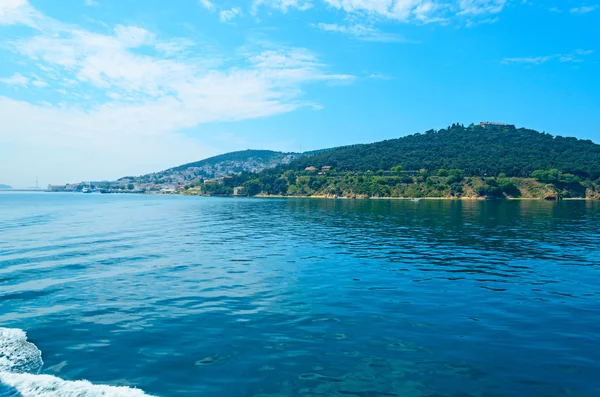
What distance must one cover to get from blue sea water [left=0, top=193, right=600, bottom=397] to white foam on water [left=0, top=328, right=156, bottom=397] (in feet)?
0.18

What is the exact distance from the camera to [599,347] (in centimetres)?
1402

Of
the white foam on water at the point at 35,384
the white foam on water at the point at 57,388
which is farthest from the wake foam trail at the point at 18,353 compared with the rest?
the white foam on water at the point at 57,388

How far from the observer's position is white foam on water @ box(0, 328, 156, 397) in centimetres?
1071

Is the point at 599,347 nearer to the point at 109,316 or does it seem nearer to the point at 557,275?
the point at 557,275

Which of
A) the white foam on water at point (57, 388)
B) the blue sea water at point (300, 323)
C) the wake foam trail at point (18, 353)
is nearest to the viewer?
the white foam on water at point (57, 388)

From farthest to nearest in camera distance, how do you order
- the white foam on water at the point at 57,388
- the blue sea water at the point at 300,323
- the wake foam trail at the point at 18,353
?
the wake foam trail at the point at 18,353 < the blue sea water at the point at 300,323 < the white foam on water at the point at 57,388

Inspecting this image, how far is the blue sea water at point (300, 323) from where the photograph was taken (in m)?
11.6

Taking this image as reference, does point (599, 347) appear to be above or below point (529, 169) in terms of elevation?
below

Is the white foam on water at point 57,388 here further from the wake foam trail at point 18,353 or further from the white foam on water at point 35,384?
the wake foam trail at point 18,353

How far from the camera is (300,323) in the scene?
16.6 m

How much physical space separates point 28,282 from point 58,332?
10.5 metres

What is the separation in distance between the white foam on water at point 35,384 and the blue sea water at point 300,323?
0.05 metres

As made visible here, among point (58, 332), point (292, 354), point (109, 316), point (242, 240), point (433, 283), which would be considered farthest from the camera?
point (242, 240)

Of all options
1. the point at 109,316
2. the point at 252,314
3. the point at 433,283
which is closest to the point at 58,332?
the point at 109,316
